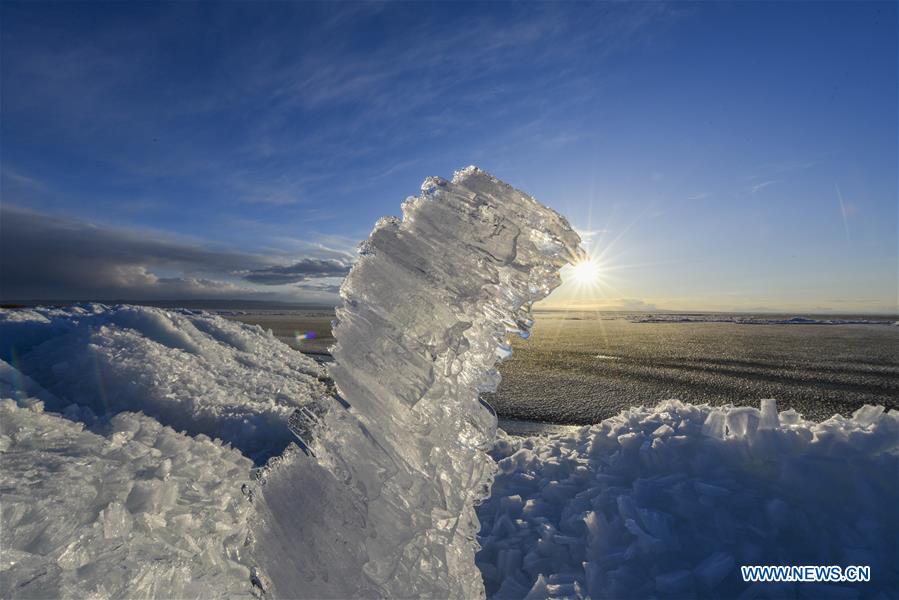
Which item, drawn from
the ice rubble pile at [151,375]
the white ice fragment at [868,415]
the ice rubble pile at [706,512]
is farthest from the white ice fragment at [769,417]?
the ice rubble pile at [151,375]

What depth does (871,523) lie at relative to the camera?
2771 mm

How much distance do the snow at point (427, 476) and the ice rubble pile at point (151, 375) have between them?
5cm

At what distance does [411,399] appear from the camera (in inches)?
64.7

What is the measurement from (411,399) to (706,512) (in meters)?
2.54

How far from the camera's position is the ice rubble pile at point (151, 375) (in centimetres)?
522

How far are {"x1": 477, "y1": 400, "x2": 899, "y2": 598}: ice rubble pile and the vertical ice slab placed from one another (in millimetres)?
1569

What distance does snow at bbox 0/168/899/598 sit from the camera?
5.45 feet

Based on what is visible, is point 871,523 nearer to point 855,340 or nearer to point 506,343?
point 506,343

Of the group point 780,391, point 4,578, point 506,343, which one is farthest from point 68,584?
point 780,391

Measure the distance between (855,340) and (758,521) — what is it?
20366mm

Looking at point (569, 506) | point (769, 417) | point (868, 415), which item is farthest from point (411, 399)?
point (868, 415)

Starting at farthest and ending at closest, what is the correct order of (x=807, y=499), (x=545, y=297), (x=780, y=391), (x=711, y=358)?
1. (x=711, y=358)
2. (x=780, y=391)
3. (x=807, y=499)
4. (x=545, y=297)

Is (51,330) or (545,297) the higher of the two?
(545,297)

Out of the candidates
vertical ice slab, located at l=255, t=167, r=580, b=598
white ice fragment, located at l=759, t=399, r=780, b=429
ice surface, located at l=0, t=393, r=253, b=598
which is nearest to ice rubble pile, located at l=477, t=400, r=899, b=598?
white ice fragment, located at l=759, t=399, r=780, b=429
